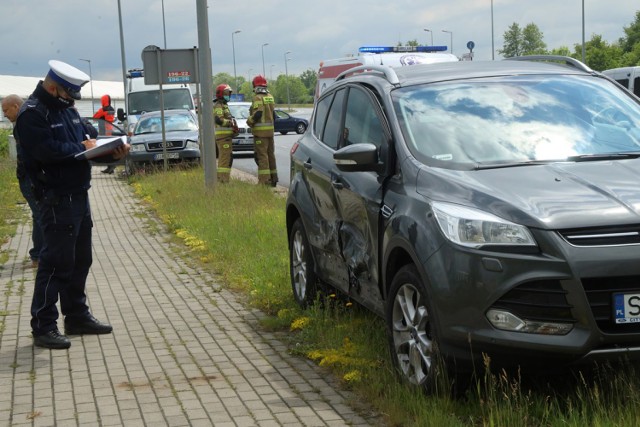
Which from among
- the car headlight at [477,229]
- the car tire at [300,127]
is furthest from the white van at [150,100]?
the car headlight at [477,229]

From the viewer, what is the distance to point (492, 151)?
5.88 m

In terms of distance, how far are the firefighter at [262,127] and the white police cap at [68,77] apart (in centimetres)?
1162

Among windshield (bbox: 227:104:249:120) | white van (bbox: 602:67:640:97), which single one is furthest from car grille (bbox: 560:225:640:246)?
windshield (bbox: 227:104:249:120)

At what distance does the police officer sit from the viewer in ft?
23.7

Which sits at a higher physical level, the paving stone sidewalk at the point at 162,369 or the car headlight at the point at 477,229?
the car headlight at the point at 477,229

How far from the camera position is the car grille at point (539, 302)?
475cm

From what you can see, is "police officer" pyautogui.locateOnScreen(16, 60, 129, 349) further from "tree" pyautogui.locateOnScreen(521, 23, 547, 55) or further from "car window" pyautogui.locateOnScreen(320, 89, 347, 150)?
"tree" pyautogui.locateOnScreen(521, 23, 547, 55)

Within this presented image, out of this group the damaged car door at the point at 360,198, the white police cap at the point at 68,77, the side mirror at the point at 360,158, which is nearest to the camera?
the side mirror at the point at 360,158

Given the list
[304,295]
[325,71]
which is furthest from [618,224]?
[325,71]

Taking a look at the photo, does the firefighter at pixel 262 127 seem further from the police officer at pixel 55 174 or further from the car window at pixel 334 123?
the police officer at pixel 55 174

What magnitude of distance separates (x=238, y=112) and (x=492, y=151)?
28.5m

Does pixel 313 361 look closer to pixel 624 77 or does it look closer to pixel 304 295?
pixel 304 295

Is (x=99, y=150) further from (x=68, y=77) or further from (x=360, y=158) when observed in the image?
(x=360, y=158)

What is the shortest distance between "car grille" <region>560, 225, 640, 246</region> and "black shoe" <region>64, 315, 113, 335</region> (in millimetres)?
4099
